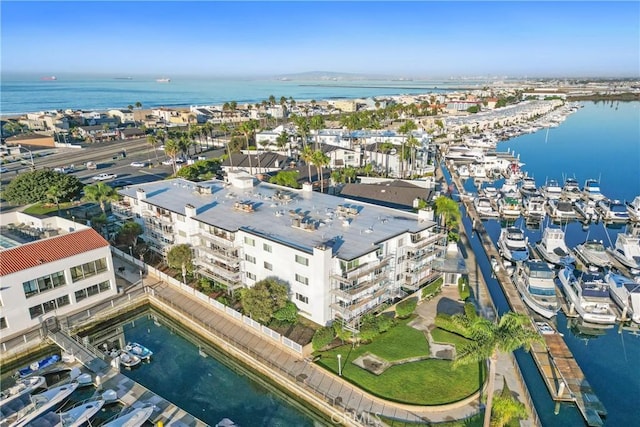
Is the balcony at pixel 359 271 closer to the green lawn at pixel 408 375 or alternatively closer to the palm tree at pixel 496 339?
the green lawn at pixel 408 375

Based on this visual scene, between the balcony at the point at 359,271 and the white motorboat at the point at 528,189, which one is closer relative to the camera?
the balcony at the point at 359,271

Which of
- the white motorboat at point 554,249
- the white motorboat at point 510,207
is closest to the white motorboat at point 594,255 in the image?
the white motorboat at point 554,249

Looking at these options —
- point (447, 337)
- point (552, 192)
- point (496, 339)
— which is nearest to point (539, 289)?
point (447, 337)

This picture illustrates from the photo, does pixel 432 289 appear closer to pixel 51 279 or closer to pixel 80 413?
pixel 80 413

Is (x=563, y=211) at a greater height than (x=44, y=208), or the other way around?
(x=44, y=208)

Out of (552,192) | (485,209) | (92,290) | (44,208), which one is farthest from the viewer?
(552,192)

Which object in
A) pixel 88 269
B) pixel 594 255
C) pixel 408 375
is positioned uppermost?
pixel 88 269
